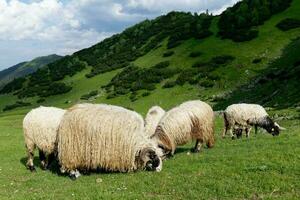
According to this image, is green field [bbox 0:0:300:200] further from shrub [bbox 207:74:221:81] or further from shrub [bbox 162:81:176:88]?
shrub [bbox 162:81:176:88]

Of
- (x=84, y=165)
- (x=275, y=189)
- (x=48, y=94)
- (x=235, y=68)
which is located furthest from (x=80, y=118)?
Answer: (x=48, y=94)

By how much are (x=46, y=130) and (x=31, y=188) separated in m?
4.10

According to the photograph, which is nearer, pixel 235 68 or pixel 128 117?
pixel 128 117

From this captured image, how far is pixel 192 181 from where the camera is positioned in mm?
15531

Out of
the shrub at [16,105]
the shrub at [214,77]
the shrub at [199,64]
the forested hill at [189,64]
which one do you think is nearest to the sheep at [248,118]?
the forested hill at [189,64]

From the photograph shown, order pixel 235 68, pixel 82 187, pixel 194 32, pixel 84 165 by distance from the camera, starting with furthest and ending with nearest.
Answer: pixel 194 32, pixel 235 68, pixel 84 165, pixel 82 187

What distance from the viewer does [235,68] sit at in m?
77.2

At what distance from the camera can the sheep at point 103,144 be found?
1848cm

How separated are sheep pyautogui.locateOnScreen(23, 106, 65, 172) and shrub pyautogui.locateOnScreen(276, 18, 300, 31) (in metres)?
70.0

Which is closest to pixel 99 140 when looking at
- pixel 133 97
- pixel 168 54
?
pixel 133 97

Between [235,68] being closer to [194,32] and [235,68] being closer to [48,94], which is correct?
[194,32]

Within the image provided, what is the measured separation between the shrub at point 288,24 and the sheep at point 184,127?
6585 cm

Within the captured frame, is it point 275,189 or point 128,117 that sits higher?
point 128,117

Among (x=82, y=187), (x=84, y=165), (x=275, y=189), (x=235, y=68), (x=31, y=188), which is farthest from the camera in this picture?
(x=235, y=68)
